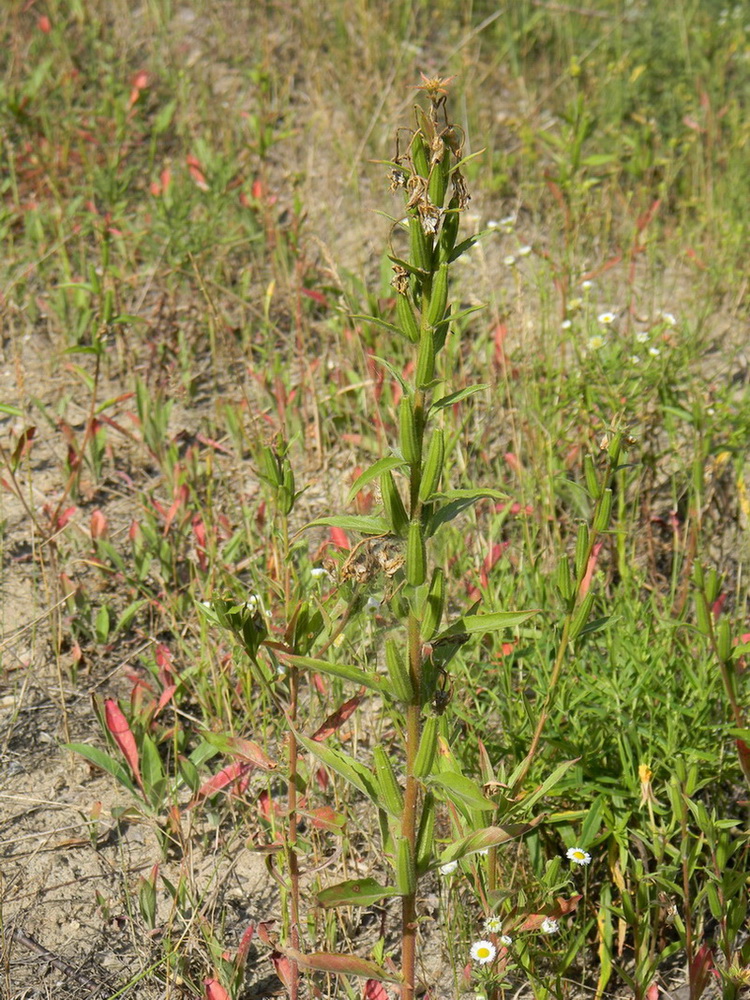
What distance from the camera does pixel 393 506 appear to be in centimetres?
163

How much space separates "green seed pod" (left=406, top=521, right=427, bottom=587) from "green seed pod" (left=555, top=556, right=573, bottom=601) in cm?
30

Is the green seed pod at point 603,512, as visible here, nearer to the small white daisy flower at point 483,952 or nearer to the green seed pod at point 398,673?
the green seed pod at point 398,673

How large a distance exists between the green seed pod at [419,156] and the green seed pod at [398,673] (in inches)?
27.6

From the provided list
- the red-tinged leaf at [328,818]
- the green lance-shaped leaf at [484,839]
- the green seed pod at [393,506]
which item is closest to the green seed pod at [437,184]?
the green seed pod at [393,506]

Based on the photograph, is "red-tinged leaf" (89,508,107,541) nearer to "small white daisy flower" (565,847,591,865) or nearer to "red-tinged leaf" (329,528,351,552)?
"red-tinged leaf" (329,528,351,552)

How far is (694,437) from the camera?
3350mm

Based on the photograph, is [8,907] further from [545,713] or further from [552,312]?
[552,312]

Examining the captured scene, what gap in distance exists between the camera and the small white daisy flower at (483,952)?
1.98m

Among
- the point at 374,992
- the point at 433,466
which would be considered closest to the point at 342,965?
the point at 374,992

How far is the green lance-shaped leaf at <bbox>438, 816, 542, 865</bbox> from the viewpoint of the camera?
67.8 inches

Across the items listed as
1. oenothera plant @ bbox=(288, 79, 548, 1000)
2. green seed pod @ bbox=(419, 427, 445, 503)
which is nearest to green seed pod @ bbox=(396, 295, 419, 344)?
oenothera plant @ bbox=(288, 79, 548, 1000)

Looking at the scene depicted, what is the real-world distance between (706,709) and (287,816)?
98 centimetres

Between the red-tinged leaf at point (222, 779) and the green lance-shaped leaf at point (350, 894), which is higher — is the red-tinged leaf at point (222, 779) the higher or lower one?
the lower one

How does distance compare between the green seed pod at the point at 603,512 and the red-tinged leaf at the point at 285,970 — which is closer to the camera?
the green seed pod at the point at 603,512
